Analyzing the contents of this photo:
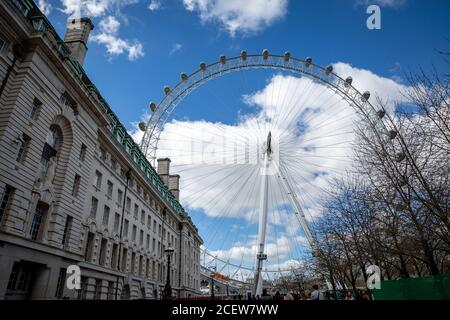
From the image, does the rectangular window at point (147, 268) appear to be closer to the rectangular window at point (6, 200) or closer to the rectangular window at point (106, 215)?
the rectangular window at point (106, 215)

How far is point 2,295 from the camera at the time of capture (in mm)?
17375

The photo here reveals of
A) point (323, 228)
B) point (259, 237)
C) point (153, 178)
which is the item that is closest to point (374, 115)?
point (323, 228)

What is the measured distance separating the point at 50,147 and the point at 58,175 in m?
2.28

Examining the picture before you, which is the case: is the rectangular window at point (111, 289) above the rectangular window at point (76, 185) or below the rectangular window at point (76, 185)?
below

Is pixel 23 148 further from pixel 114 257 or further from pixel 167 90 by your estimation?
pixel 167 90

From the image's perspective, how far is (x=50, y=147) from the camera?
78.8 ft

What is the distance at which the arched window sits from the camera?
23.0 m

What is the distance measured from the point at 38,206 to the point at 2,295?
668cm

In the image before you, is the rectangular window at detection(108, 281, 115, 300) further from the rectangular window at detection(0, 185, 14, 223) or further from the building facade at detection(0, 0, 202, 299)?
the rectangular window at detection(0, 185, 14, 223)

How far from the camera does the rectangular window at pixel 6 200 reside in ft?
61.0

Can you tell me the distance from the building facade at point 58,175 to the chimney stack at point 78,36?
0.11m

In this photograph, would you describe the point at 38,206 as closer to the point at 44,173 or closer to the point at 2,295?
the point at 44,173

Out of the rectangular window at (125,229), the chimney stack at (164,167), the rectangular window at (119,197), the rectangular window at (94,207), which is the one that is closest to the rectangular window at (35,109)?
the rectangular window at (94,207)
